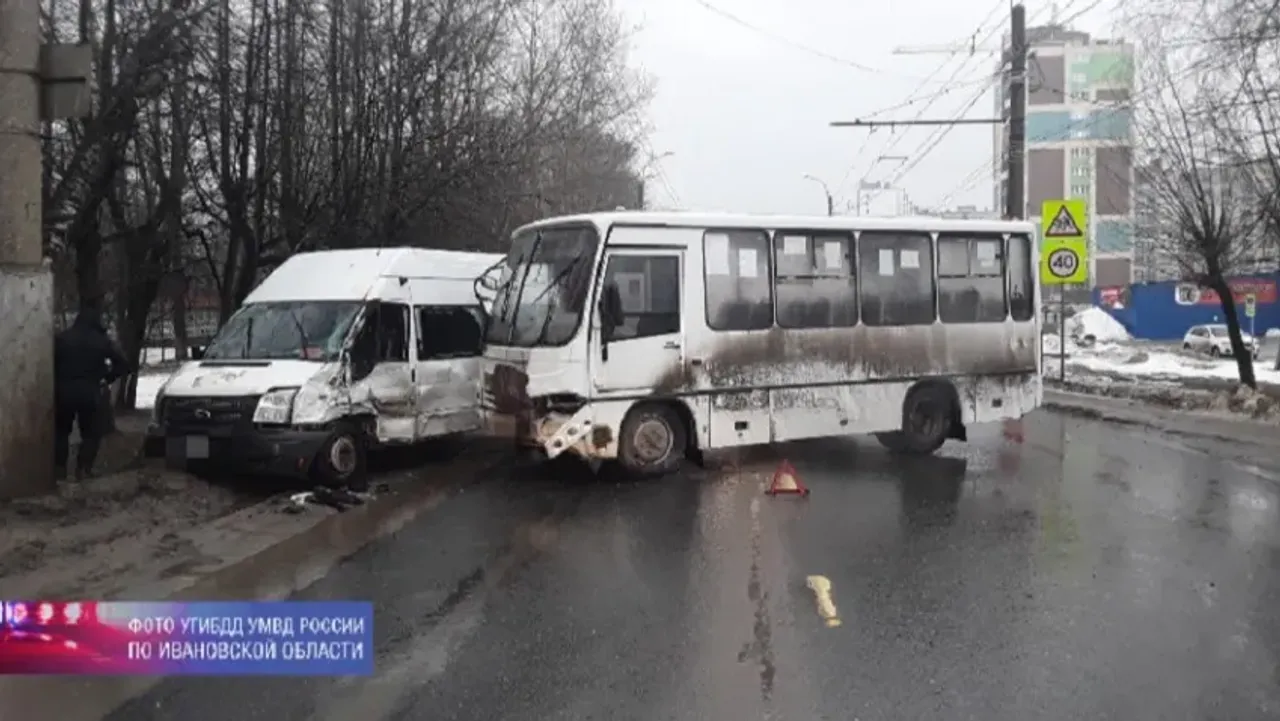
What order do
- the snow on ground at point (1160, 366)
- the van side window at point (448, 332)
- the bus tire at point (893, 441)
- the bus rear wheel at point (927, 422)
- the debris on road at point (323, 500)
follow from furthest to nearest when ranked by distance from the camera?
the snow on ground at point (1160, 366)
the bus tire at point (893, 441)
the bus rear wheel at point (927, 422)
the van side window at point (448, 332)
the debris on road at point (323, 500)

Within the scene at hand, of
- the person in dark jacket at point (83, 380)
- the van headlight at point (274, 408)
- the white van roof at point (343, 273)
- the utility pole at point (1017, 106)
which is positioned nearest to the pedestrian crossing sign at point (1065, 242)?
the utility pole at point (1017, 106)

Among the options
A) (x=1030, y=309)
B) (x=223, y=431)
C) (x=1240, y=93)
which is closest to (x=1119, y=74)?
(x=1240, y=93)

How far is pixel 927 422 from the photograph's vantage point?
47.6 ft

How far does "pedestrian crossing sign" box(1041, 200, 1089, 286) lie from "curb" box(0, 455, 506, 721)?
14644 mm

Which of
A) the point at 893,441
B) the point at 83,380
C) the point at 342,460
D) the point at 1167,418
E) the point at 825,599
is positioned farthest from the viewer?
the point at 1167,418

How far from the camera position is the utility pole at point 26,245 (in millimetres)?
9570

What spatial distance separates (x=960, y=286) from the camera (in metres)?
14.6

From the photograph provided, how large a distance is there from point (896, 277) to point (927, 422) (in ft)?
6.43

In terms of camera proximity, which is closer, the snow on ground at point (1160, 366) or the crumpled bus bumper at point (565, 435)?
the crumpled bus bumper at point (565, 435)

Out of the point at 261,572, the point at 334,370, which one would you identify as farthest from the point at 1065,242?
the point at 261,572

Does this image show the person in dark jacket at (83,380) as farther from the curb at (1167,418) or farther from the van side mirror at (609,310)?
the curb at (1167,418)

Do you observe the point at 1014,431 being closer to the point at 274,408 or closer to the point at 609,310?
the point at 609,310

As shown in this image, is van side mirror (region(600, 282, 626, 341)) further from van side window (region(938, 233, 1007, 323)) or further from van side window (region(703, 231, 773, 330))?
van side window (region(938, 233, 1007, 323))

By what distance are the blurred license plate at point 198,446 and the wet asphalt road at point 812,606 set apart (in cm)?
254
